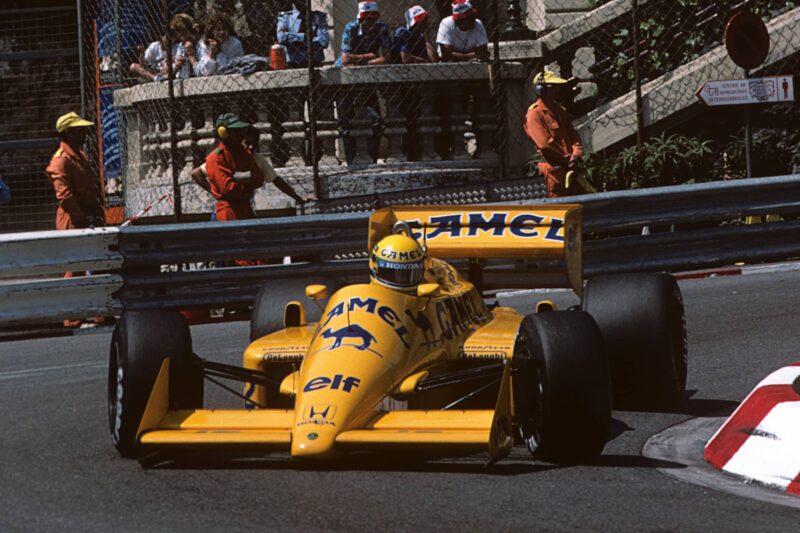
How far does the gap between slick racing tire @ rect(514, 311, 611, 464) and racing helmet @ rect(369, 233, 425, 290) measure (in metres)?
0.79

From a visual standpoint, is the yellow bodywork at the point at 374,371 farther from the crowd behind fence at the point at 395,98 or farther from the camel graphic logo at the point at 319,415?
the crowd behind fence at the point at 395,98

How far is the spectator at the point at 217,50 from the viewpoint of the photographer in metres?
18.0

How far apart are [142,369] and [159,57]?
11.5m

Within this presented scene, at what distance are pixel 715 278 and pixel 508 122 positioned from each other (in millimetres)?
4739

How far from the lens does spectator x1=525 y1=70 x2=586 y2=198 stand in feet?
50.2

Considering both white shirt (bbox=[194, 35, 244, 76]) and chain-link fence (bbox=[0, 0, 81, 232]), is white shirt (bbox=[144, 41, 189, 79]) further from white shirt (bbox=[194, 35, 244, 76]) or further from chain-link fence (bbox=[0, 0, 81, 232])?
chain-link fence (bbox=[0, 0, 81, 232])

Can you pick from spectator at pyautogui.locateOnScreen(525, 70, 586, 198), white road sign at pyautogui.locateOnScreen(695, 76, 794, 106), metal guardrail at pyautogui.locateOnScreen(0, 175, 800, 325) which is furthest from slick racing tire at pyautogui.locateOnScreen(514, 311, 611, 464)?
white road sign at pyautogui.locateOnScreen(695, 76, 794, 106)

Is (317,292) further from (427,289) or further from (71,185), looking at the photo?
(71,185)

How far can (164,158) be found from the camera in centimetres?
1870

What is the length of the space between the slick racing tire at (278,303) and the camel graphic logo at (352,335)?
1632 millimetres

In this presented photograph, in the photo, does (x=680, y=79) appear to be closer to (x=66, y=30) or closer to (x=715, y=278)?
(x=715, y=278)

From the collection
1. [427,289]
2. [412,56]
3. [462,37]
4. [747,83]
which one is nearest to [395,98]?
[412,56]

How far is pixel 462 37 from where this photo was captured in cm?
1825

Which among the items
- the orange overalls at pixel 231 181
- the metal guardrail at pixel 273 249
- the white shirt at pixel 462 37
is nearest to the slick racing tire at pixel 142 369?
the metal guardrail at pixel 273 249
